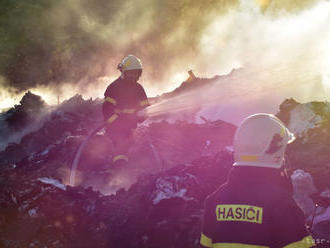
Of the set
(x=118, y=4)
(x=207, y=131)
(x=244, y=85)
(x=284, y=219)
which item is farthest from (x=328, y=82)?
(x=118, y=4)

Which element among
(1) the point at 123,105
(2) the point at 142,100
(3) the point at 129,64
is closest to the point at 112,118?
(1) the point at 123,105

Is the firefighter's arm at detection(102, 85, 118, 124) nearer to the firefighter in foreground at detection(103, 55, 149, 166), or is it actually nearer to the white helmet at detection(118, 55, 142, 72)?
the firefighter in foreground at detection(103, 55, 149, 166)

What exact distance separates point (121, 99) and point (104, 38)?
25.3m

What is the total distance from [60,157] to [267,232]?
28.5 ft

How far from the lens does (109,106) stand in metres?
8.54

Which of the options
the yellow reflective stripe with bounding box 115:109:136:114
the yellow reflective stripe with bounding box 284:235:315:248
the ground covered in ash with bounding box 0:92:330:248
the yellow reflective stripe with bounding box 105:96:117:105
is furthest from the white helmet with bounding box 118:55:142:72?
the yellow reflective stripe with bounding box 284:235:315:248

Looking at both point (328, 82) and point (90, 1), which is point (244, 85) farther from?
point (90, 1)

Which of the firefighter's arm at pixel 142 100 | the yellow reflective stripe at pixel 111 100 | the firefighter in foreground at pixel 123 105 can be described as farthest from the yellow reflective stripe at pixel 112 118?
the firefighter's arm at pixel 142 100

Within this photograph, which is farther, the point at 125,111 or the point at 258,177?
the point at 125,111

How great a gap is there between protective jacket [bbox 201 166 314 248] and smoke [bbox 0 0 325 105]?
2488cm

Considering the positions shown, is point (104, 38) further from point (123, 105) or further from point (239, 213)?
point (239, 213)

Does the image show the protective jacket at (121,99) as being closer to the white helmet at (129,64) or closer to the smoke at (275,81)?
the white helmet at (129,64)

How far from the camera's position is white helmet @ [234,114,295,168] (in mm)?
3074

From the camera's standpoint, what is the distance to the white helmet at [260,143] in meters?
3.07
